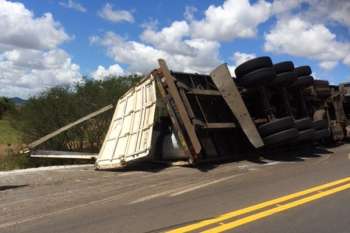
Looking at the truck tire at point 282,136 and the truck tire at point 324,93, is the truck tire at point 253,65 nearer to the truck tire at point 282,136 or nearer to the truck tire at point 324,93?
the truck tire at point 282,136

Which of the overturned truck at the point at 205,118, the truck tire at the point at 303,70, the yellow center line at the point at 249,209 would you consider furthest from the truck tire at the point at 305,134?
the yellow center line at the point at 249,209

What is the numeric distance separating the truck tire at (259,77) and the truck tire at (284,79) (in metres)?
0.38

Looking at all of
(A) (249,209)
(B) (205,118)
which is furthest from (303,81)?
(A) (249,209)

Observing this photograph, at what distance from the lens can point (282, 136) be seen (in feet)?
33.7

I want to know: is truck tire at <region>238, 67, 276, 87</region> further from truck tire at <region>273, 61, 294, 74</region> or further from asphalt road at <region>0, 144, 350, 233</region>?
asphalt road at <region>0, 144, 350, 233</region>

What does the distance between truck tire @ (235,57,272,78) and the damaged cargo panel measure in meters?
2.31

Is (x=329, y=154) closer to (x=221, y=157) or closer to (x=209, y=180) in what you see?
(x=221, y=157)

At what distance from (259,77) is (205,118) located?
5.27 feet

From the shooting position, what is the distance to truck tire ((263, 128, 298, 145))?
10281 mm

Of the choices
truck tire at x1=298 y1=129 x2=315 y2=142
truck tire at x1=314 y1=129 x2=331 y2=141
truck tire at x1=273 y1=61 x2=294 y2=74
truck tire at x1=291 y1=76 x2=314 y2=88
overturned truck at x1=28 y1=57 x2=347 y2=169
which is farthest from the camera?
truck tire at x1=291 y1=76 x2=314 y2=88

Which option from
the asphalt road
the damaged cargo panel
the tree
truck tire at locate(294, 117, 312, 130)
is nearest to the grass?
the tree

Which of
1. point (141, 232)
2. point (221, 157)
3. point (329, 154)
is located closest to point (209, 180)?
point (221, 157)

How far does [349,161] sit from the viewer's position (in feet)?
32.7

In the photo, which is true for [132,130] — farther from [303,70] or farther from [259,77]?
[303,70]
